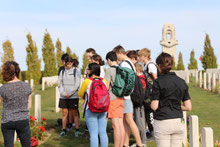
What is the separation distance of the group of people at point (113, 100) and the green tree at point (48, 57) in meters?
26.7

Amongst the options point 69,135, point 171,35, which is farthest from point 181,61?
point 69,135

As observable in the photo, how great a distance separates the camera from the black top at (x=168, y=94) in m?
3.95

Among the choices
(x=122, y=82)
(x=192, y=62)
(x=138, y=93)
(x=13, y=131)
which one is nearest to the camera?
(x=13, y=131)

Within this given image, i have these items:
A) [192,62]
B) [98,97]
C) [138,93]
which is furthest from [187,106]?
[192,62]

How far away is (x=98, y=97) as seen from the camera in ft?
16.7

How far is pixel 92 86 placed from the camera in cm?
513

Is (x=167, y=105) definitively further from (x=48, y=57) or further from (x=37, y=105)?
(x=48, y=57)

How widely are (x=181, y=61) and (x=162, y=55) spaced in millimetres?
49821

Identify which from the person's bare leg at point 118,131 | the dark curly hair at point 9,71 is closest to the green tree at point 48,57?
the person's bare leg at point 118,131

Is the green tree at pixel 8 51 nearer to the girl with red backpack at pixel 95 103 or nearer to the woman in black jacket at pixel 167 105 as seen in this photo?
the girl with red backpack at pixel 95 103

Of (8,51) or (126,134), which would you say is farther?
(8,51)

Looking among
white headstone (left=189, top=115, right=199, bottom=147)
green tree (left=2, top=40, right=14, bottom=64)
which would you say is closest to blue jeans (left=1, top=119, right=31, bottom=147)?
white headstone (left=189, top=115, right=199, bottom=147)

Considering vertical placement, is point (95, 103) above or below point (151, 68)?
below

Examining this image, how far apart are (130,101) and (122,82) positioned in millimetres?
537
